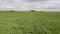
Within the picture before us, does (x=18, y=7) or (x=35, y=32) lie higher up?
(x=18, y=7)

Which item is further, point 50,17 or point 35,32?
point 50,17

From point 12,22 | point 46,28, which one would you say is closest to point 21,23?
point 12,22

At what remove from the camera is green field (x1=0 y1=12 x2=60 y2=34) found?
823mm

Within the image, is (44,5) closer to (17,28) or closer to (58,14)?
(58,14)

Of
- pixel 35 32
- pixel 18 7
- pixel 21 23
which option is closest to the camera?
pixel 35 32

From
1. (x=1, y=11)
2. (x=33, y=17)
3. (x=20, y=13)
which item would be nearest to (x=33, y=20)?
(x=33, y=17)

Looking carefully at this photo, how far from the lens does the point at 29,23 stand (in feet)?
3.01

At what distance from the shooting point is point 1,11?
1.10m

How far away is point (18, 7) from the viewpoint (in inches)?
45.1

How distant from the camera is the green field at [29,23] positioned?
2.70 feet

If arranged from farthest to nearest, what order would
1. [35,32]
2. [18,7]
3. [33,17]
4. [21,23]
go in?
[18,7] < [33,17] < [21,23] < [35,32]

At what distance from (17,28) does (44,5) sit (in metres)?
0.42

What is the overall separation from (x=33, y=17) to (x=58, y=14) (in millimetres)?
201

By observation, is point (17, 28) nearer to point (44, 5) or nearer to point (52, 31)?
point (52, 31)
